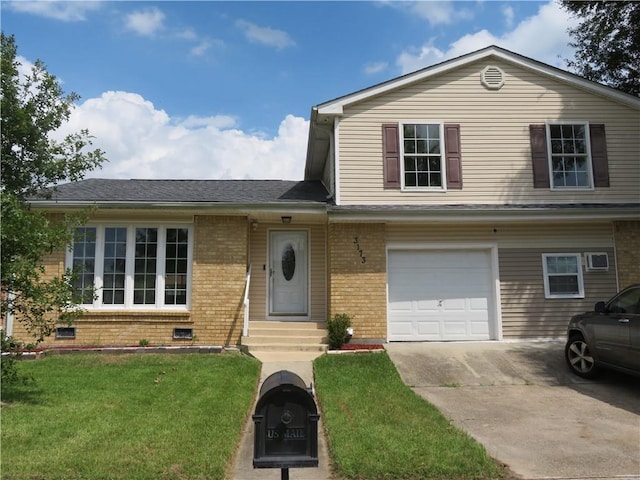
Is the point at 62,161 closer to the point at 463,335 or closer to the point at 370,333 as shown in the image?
the point at 370,333

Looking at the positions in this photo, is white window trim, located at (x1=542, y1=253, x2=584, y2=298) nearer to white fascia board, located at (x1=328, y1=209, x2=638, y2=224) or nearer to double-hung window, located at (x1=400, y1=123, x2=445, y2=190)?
white fascia board, located at (x1=328, y1=209, x2=638, y2=224)

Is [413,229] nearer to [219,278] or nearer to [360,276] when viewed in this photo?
[360,276]

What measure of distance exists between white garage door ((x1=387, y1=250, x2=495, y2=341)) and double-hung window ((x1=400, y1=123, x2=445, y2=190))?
1.63 meters

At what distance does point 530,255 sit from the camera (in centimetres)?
1093

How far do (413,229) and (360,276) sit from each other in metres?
1.67

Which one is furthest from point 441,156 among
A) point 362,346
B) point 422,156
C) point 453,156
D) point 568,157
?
point 362,346

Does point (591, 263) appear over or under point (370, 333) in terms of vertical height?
over

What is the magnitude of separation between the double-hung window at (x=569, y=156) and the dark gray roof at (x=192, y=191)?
555 cm

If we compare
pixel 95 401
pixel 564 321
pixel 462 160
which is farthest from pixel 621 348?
pixel 95 401

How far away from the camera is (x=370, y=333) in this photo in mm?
10375

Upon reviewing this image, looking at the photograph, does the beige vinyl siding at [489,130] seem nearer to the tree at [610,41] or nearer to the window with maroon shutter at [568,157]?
the window with maroon shutter at [568,157]

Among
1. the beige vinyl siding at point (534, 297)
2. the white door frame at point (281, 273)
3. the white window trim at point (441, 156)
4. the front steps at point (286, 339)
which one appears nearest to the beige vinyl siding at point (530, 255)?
the beige vinyl siding at point (534, 297)

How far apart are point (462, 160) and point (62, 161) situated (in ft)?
27.1

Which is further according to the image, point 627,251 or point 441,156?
point 441,156
